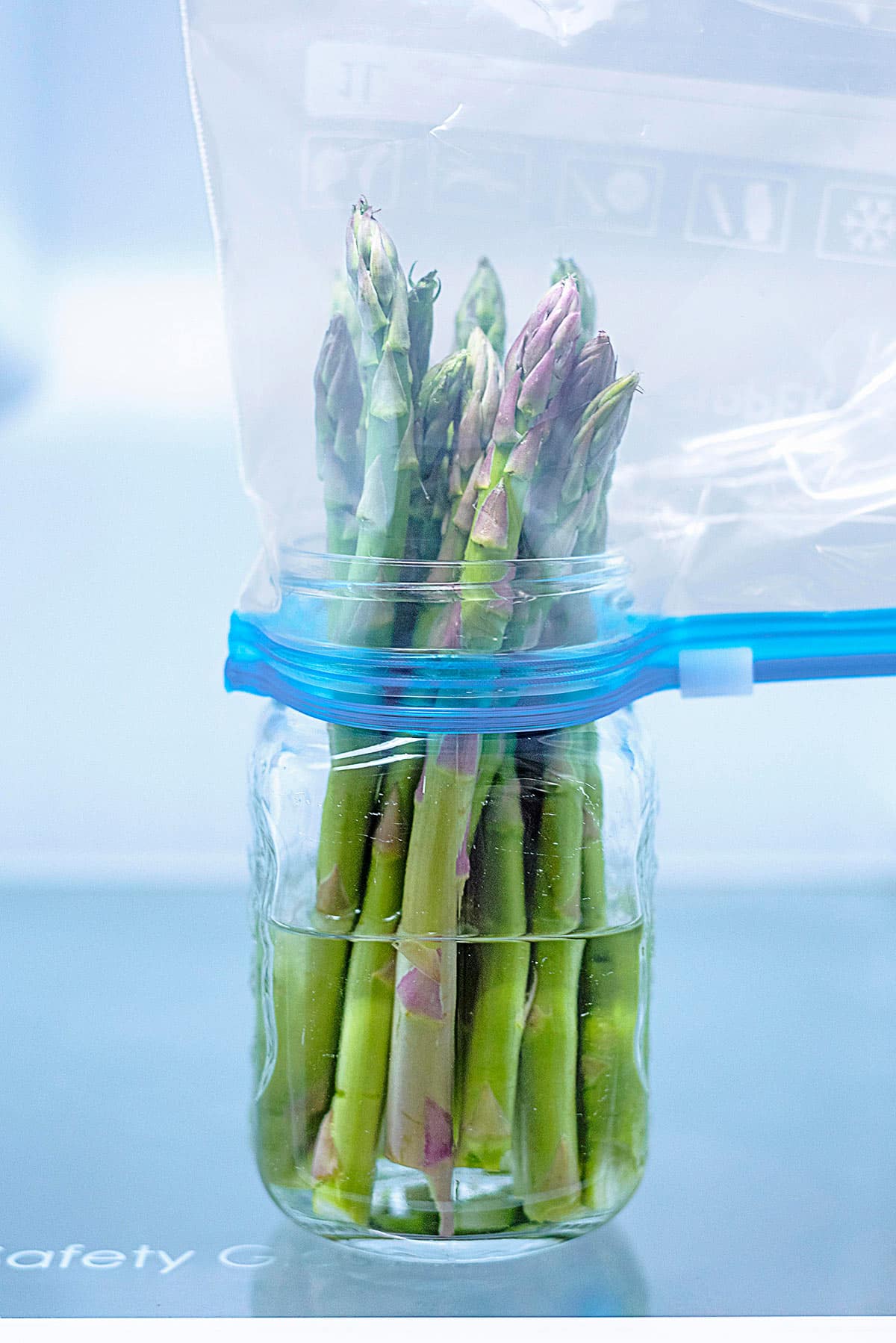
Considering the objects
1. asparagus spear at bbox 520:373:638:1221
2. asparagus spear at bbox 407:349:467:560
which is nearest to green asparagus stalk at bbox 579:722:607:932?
asparagus spear at bbox 520:373:638:1221

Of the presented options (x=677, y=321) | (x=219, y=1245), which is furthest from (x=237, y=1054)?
(x=677, y=321)

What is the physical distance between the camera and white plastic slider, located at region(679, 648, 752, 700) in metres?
0.56

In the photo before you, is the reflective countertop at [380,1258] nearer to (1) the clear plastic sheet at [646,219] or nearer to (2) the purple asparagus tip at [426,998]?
(2) the purple asparagus tip at [426,998]

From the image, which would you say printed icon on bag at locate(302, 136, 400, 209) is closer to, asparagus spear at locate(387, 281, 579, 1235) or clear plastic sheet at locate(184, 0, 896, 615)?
clear plastic sheet at locate(184, 0, 896, 615)

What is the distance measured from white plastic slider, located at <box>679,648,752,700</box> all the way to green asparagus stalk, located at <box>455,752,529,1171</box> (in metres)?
0.13

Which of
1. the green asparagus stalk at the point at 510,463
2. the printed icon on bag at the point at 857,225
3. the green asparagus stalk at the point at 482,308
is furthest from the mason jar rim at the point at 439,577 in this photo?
the printed icon on bag at the point at 857,225

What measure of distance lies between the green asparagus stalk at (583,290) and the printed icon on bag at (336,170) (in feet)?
0.28

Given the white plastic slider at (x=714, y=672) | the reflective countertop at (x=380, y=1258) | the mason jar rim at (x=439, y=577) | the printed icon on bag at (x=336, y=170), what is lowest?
the reflective countertop at (x=380, y=1258)

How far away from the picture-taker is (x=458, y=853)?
464mm

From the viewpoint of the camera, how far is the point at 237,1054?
0.67m

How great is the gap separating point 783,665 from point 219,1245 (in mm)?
343

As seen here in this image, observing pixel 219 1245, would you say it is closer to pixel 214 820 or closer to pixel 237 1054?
pixel 237 1054

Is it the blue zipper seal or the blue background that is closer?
the blue zipper seal

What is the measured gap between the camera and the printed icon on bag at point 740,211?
572 millimetres
